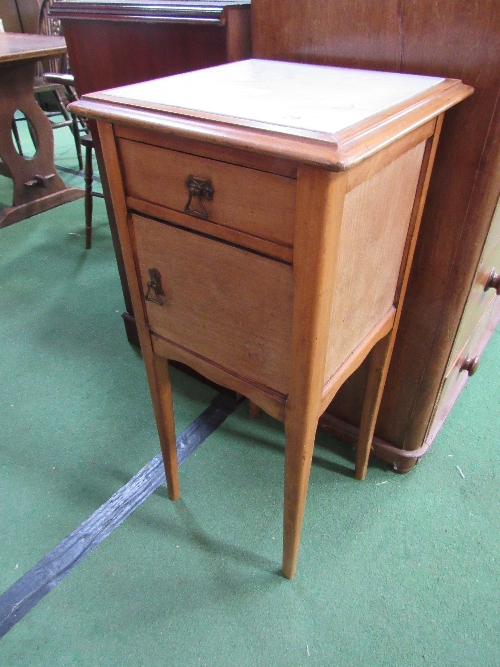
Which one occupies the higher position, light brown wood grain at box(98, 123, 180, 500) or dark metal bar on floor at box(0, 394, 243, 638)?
light brown wood grain at box(98, 123, 180, 500)

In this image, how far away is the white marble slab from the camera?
633mm

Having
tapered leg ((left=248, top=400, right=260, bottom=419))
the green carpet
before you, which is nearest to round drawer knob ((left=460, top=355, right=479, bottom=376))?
the green carpet

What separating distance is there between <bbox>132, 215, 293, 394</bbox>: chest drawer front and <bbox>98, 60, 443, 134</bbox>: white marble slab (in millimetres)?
189

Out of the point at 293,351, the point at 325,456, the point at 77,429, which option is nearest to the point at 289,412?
the point at 293,351

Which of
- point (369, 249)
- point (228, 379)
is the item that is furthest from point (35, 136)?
point (369, 249)

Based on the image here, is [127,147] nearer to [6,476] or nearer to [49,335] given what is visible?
[6,476]

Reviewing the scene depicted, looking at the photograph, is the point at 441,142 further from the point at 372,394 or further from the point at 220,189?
the point at 372,394

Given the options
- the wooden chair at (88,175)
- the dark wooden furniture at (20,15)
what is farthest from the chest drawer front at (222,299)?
the dark wooden furniture at (20,15)

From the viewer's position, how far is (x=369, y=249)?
0.78 meters

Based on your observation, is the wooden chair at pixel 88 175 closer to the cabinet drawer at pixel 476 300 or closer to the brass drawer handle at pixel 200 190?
the brass drawer handle at pixel 200 190

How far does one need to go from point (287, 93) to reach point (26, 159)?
2.73m

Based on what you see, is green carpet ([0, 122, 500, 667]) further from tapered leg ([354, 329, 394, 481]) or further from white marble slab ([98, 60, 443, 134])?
white marble slab ([98, 60, 443, 134])

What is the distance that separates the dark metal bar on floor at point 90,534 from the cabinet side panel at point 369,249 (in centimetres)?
77

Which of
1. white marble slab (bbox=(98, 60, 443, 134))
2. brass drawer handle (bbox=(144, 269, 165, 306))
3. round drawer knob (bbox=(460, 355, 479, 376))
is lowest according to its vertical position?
round drawer knob (bbox=(460, 355, 479, 376))
